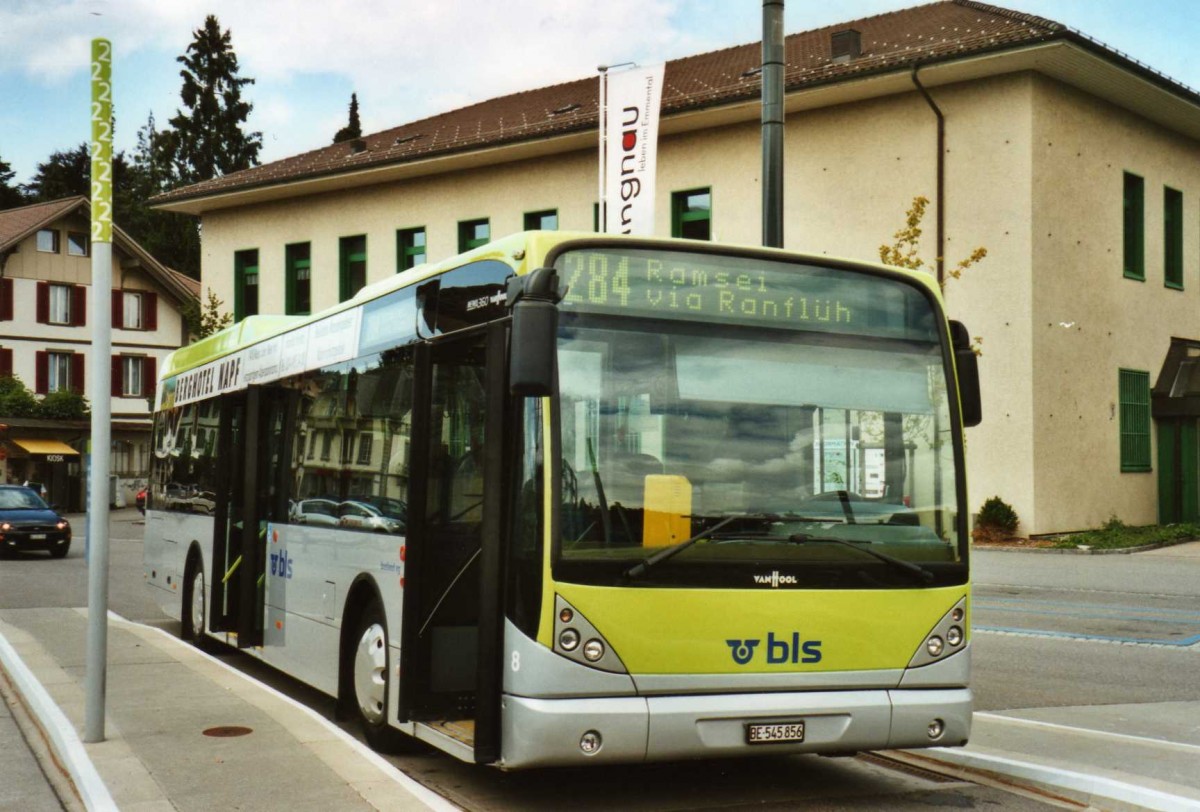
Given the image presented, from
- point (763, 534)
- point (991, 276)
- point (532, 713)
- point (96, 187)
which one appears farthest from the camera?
point (991, 276)

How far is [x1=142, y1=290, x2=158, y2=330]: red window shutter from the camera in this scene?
218ft

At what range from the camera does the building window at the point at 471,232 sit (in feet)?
122

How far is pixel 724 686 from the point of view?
21.5ft

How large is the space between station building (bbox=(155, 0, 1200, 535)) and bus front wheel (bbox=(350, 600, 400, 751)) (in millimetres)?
20822

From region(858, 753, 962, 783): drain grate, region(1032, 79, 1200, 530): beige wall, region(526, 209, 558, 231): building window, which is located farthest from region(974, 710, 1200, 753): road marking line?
region(526, 209, 558, 231): building window

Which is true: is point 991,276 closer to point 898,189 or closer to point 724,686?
point 898,189

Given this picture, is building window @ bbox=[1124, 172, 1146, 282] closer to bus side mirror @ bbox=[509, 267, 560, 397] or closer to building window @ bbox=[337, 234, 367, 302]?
building window @ bbox=[337, 234, 367, 302]

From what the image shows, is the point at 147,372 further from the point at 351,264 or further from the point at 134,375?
the point at 351,264

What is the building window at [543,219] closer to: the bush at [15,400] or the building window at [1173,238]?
the building window at [1173,238]

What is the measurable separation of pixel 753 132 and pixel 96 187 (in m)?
25.2

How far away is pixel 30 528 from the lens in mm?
29453

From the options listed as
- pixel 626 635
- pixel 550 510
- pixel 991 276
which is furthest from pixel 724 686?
pixel 991 276

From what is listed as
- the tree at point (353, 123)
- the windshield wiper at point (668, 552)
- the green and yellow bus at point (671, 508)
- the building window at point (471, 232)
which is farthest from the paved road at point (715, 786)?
the tree at point (353, 123)

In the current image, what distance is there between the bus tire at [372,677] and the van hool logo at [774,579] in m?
2.37
